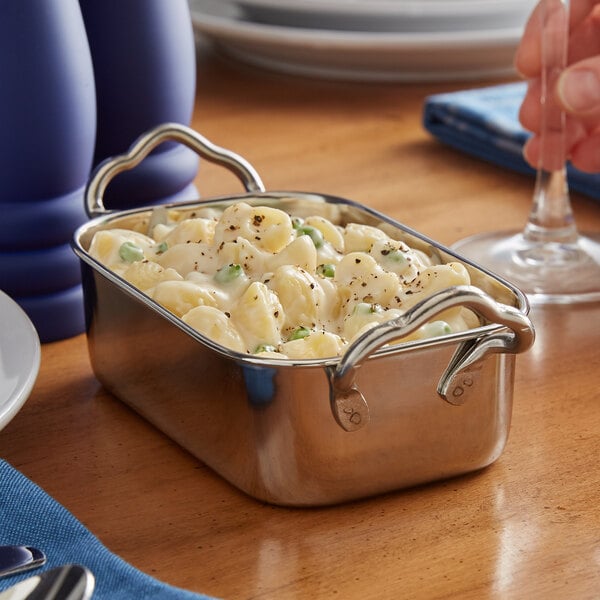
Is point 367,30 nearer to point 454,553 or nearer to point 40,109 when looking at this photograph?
point 40,109

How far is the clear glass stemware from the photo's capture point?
102 centimetres

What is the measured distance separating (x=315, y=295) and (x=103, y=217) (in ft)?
0.61

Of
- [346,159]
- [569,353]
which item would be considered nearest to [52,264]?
[569,353]

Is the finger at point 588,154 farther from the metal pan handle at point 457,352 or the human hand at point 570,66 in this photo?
the metal pan handle at point 457,352

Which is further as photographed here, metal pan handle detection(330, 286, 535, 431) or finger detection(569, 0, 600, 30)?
finger detection(569, 0, 600, 30)

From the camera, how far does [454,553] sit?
67 centimetres

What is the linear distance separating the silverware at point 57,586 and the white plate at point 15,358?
4.9 inches

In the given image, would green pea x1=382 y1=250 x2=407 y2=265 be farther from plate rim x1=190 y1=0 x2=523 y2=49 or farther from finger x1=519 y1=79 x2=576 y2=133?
plate rim x1=190 y1=0 x2=523 y2=49

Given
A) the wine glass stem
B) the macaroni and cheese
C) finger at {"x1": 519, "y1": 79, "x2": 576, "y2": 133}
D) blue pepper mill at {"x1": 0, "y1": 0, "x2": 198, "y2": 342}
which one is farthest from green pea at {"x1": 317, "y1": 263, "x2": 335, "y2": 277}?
finger at {"x1": 519, "y1": 79, "x2": 576, "y2": 133}

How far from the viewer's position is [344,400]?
0.65 metres

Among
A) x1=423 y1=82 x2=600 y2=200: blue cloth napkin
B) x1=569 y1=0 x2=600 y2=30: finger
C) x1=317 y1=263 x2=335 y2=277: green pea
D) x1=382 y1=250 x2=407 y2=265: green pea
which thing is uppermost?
x1=569 y1=0 x2=600 y2=30: finger

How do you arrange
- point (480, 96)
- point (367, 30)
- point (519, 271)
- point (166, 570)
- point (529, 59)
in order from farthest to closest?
point (367, 30) → point (480, 96) → point (529, 59) → point (519, 271) → point (166, 570)

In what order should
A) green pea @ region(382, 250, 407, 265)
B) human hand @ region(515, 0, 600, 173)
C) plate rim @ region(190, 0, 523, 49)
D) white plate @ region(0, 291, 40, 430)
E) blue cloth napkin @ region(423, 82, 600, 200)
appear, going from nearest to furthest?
1. white plate @ region(0, 291, 40, 430)
2. green pea @ region(382, 250, 407, 265)
3. human hand @ region(515, 0, 600, 173)
4. blue cloth napkin @ region(423, 82, 600, 200)
5. plate rim @ region(190, 0, 523, 49)

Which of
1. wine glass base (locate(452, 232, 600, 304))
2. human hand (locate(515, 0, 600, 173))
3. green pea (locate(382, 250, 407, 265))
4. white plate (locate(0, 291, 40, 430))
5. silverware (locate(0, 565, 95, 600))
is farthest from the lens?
human hand (locate(515, 0, 600, 173))
